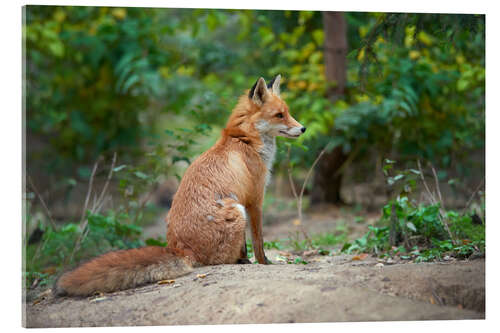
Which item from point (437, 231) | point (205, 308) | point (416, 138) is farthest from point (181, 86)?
point (205, 308)

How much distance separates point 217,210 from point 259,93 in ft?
4.74

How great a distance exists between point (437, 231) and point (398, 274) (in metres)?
1.87

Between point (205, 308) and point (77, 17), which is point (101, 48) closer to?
point (77, 17)

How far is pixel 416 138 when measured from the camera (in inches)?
358

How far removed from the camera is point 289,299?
160 inches

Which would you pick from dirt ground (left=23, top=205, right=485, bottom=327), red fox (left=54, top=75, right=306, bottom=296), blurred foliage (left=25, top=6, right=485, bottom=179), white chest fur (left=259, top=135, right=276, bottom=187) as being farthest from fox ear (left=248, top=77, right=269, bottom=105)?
dirt ground (left=23, top=205, right=485, bottom=327)

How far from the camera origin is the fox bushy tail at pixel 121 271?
4660 mm

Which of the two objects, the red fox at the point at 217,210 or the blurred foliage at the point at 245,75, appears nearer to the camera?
the red fox at the point at 217,210

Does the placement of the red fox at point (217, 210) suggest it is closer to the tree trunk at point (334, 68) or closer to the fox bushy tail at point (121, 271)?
the fox bushy tail at point (121, 271)

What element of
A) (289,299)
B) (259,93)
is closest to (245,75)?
(259,93)

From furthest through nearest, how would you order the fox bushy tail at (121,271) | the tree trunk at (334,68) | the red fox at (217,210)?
1. the tree trunk at (334,68)
2. the red fox at (217,210)
3. the fox bushy tail at (121,271)

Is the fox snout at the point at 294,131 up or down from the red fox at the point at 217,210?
up

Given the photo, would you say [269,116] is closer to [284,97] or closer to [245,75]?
[284,97]

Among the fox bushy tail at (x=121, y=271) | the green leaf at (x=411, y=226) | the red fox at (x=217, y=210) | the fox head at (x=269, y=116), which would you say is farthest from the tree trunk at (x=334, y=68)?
the fox bushy tail at (x=121, y=271)
